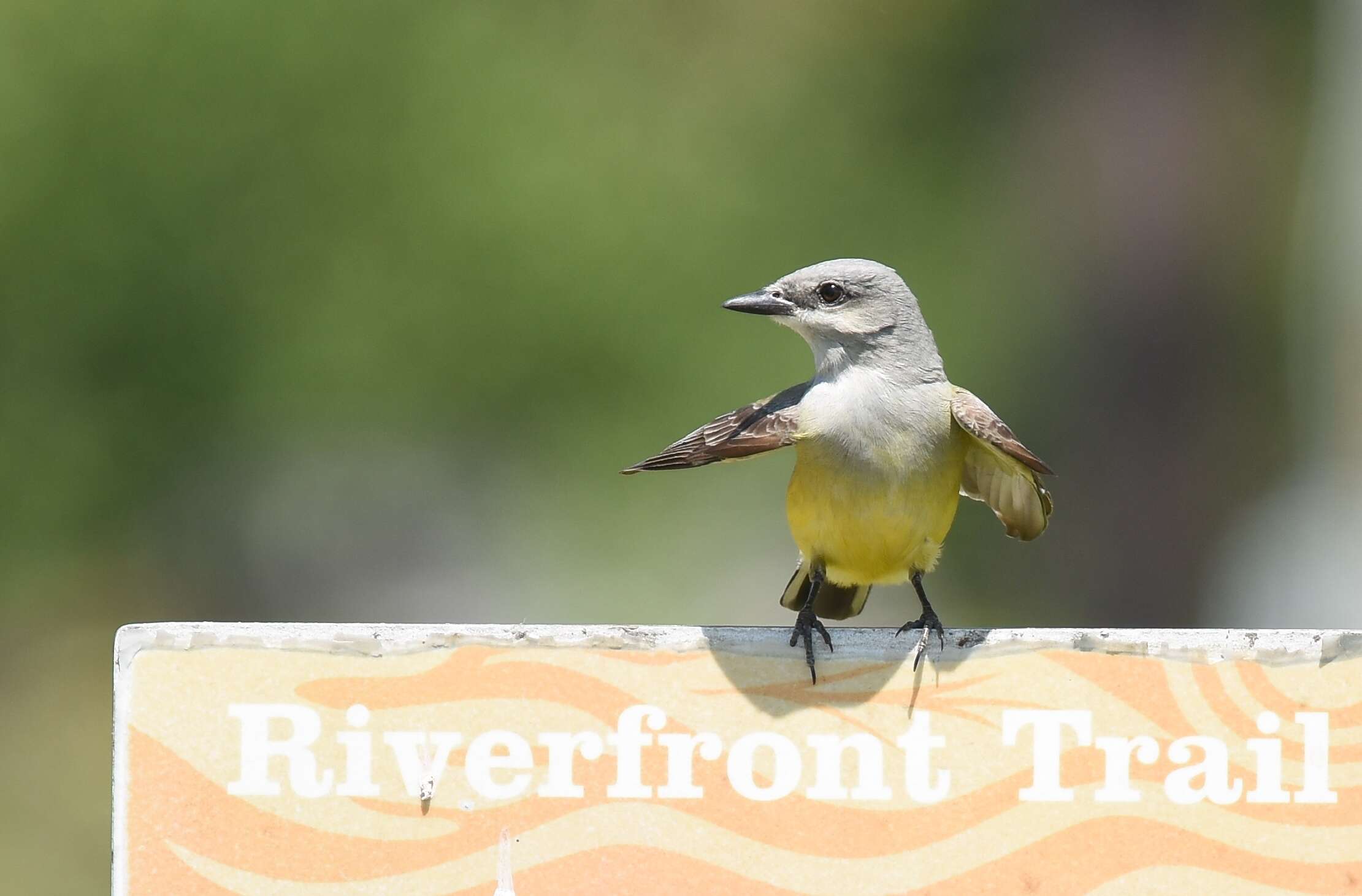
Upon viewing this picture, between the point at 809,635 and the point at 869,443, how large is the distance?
64 centimetres

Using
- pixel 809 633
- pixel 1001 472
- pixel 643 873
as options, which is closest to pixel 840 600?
pixel 1001 472

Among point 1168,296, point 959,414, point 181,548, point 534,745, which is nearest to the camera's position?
point 534,745

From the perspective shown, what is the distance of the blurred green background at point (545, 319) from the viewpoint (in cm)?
748

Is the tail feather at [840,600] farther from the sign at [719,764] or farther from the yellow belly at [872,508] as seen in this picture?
the sign at [719,764]

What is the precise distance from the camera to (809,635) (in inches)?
107

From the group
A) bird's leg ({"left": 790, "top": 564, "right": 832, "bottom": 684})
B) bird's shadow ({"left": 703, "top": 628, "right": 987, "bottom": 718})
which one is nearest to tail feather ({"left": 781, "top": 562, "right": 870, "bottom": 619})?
bird's leg ({"left": 790, "top": 564, "right": 832, "bottom": 684})

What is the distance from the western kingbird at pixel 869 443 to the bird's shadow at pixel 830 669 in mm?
296

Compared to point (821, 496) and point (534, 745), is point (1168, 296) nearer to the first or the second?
point (821, 496)

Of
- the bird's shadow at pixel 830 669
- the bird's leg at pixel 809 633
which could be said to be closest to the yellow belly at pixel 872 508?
the bird's leg at pixel 809 633

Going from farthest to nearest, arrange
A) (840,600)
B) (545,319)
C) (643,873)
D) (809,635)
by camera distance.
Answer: (545,319) → (840,600) → (809,635) → (643,873)

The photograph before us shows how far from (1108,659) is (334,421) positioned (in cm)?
575

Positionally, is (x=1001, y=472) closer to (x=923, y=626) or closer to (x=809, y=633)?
(x=923, y=626)

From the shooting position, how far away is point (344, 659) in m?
2.61

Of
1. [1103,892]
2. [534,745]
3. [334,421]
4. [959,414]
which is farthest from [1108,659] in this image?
[334,421]
